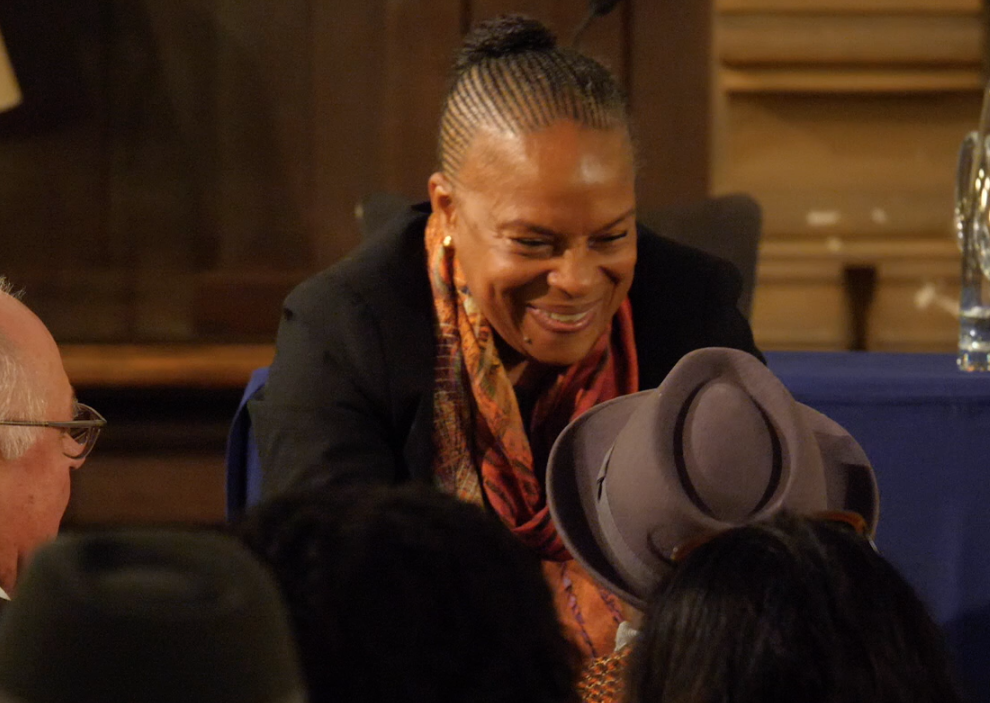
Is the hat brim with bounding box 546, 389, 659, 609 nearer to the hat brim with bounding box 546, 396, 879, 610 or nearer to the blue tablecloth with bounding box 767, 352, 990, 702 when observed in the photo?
the hat brim with bounding box 546, 396, 879, 610

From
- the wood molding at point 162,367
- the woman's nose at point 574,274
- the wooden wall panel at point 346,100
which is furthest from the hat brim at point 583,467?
the wooden wall panel at point 346,100

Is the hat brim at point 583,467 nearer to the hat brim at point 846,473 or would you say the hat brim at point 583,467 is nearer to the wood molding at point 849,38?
the hat brim at point 846,473

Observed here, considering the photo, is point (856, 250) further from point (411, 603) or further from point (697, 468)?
point (411, 603)

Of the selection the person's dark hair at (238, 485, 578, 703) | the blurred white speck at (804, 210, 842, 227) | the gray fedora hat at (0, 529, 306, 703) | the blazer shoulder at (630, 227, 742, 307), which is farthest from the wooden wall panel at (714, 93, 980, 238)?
the gray fedora hat at (0, 529, 306, 703)

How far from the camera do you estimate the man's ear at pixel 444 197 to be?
138 cm

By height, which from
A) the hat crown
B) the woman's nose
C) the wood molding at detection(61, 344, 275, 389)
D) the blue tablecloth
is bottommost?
the wood molding at detection(61, 344, 275, 389)

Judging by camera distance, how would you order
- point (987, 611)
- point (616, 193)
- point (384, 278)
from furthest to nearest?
1. point (987, 611)
2. point (384, 278)
3. point (616, 193)

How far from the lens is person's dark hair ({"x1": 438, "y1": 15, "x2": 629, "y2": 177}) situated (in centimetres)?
130

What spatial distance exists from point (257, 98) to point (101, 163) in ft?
1.04

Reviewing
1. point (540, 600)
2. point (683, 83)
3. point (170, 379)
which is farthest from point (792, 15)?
point (540, 600)

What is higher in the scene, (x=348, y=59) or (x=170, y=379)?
(x=348, y=59)

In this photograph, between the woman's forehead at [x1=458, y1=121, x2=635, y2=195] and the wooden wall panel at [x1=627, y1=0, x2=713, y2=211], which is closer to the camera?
the woman's forehead at [x1=458, y1=121, x2=635, y2=195]

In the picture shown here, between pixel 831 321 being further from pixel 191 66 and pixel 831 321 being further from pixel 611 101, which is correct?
pixel 611 101

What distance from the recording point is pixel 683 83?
272 centimetres
